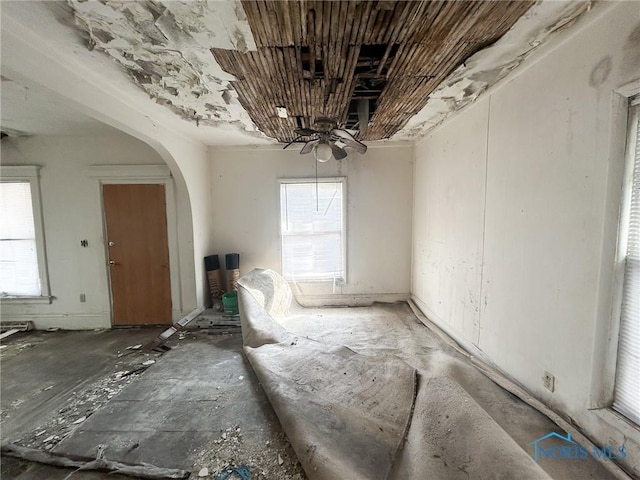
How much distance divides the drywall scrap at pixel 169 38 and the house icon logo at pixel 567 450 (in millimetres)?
2803

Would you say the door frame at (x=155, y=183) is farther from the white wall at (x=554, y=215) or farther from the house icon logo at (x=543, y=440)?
the house icon logo at (x=543, y=440)

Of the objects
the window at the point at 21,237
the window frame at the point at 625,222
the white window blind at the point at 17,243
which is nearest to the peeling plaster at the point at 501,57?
the window frame at the point at 625,222

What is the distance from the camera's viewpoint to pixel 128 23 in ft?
4.70

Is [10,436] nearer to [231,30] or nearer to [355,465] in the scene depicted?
[355,465]

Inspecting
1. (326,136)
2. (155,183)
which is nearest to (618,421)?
(326,136)

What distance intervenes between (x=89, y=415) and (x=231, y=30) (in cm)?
279

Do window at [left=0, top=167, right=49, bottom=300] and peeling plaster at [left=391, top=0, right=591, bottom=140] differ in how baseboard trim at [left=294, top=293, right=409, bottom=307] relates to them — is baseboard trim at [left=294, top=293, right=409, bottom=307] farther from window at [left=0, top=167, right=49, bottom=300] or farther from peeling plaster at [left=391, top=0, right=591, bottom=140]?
window at [left=0, top=167, right=49, bottom=300]

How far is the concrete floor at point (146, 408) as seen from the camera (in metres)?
1.58

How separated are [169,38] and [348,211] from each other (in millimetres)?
3062

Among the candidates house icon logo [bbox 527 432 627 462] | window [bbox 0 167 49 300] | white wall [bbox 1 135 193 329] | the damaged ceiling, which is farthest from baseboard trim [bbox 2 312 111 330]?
house icon logo [bbox 527 432 627 462]

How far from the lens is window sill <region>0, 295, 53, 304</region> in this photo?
3699 millimetres

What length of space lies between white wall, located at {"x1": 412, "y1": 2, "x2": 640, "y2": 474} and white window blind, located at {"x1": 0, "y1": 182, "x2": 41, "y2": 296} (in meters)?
5.49

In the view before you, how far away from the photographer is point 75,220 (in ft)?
12.0

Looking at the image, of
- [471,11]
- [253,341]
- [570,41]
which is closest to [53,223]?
[253,341]
